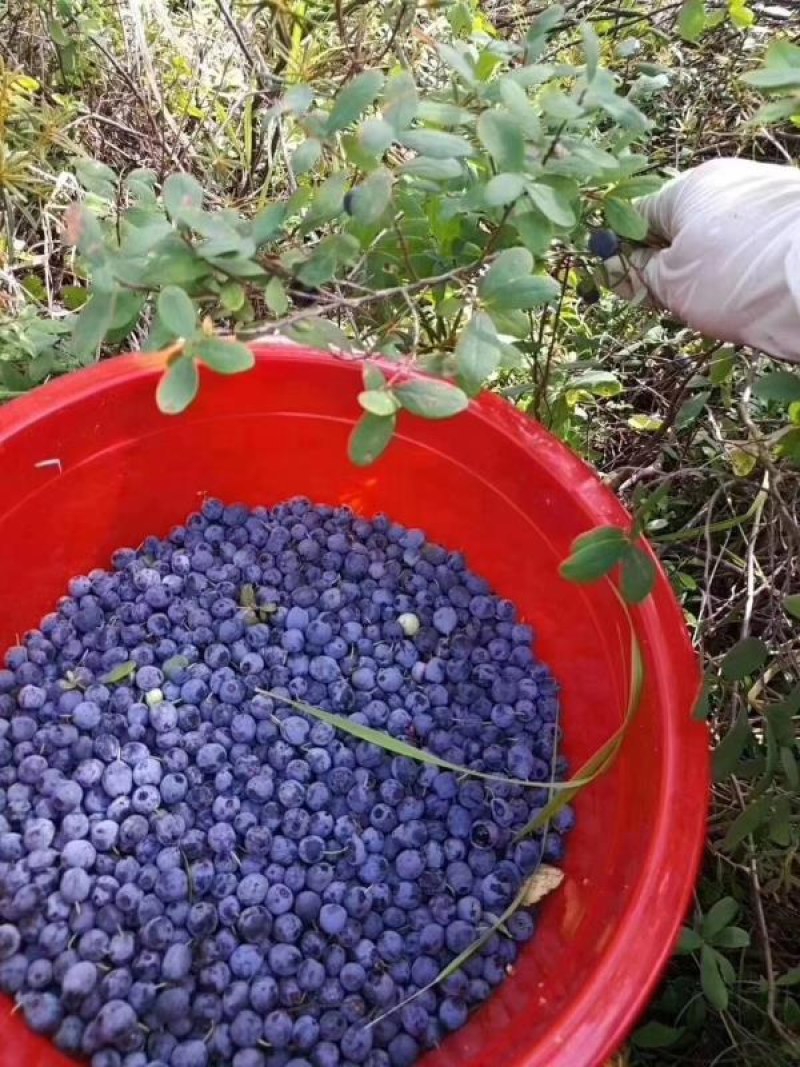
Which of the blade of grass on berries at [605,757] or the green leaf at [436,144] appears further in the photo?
the blade of grass on berries at [605,757]

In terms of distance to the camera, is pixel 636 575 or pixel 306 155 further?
pixel 636 575

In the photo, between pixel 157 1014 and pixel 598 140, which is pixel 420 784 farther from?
pixel 598 140

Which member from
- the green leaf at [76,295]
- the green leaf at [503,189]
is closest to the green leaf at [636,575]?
the green leaf at [503,189]

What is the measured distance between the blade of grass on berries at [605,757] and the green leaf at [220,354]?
1.71 feet

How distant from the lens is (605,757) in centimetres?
107

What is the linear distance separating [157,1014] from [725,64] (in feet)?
5.46

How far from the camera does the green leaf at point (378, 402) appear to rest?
0.76 m

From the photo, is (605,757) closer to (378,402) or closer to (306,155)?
(378,402)

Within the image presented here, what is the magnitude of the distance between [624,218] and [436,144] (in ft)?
0.92

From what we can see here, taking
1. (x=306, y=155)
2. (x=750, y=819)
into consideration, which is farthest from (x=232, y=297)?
(x=750, y=819)

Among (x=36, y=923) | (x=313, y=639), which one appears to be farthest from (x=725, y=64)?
(x=36, y=923)

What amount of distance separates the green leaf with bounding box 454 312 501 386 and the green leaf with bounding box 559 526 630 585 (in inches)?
8.0

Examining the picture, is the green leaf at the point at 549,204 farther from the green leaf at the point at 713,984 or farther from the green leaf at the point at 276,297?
the green leaf at the point at 713,984

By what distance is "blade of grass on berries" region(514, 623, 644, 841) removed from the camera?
1.03m
